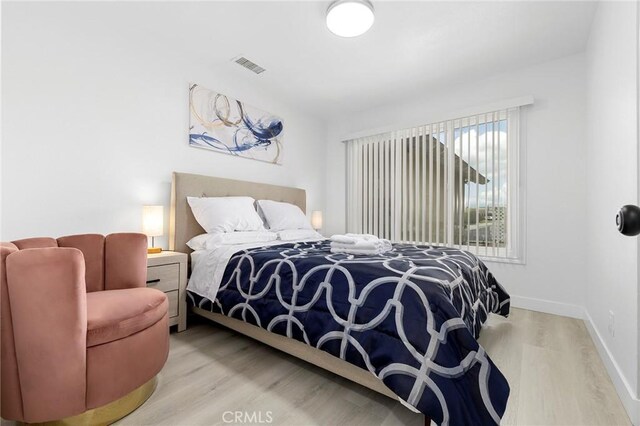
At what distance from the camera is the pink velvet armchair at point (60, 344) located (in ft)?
3.62

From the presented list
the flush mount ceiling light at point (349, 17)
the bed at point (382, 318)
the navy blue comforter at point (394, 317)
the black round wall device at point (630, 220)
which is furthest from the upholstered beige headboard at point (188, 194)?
the black round wall device at point (630, 220)

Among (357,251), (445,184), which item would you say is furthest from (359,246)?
(445,184)

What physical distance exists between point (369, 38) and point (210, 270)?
7.84 feet

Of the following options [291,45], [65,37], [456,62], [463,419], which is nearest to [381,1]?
[291,45]

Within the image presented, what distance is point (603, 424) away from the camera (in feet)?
4.24

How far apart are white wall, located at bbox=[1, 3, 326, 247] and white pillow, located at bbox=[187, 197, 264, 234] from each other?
13.5 inches

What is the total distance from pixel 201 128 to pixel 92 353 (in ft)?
7.56

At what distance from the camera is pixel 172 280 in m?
2.24

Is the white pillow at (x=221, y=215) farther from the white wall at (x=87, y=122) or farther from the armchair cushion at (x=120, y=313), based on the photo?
the armchair cushion at (x=120, y=313)

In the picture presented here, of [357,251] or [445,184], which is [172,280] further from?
[445,184]

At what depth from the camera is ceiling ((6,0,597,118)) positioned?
7.25 feet

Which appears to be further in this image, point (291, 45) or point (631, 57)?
point (291, 45)

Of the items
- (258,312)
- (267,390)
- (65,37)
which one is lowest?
(267,390)

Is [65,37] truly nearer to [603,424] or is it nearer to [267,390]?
[267,390]
